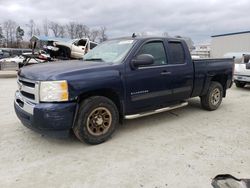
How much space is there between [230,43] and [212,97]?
28996 mm

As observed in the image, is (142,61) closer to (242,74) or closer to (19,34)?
(242,74)

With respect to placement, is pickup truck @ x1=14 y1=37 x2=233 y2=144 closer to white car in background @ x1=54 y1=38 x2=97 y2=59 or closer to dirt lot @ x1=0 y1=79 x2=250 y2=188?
dirt lot @ x1=0 y1=79 x2=250 y2=188

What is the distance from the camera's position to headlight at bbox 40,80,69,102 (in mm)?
3824

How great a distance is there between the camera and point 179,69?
548cm

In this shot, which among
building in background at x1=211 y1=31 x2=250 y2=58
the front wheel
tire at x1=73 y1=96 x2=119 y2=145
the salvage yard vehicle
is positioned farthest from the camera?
building in background at x1=211 y1=31 x2=250 y2=58

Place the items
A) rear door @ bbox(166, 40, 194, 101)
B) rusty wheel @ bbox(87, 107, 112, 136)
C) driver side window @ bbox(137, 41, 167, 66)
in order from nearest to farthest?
rusty wheel @ bbox(87, 107, 112, 136) → driver side window @ bbox(137, 41, 167, 66) → rear door @ bbox(166, 40, 194, 101)

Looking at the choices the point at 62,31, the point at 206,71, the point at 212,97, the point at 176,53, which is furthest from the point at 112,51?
the point at 62,31

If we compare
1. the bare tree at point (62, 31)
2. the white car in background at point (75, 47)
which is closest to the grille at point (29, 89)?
the white car in background at point (75, 47)

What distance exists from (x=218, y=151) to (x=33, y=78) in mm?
3136

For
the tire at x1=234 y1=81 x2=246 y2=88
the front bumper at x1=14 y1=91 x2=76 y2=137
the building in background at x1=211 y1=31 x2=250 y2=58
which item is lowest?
the tire at x1=234 y1=81 x2=246 y2=88

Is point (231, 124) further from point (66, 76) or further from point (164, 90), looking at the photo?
point (66, 76)

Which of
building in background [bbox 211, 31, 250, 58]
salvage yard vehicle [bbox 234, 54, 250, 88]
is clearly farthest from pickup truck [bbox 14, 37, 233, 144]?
building in background [bbox 211, 31, 250, 58]

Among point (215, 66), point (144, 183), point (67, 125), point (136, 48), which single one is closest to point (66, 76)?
point (67, 125)

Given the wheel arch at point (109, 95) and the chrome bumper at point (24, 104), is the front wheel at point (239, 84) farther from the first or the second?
the chrome bumper at point (24, 104)
